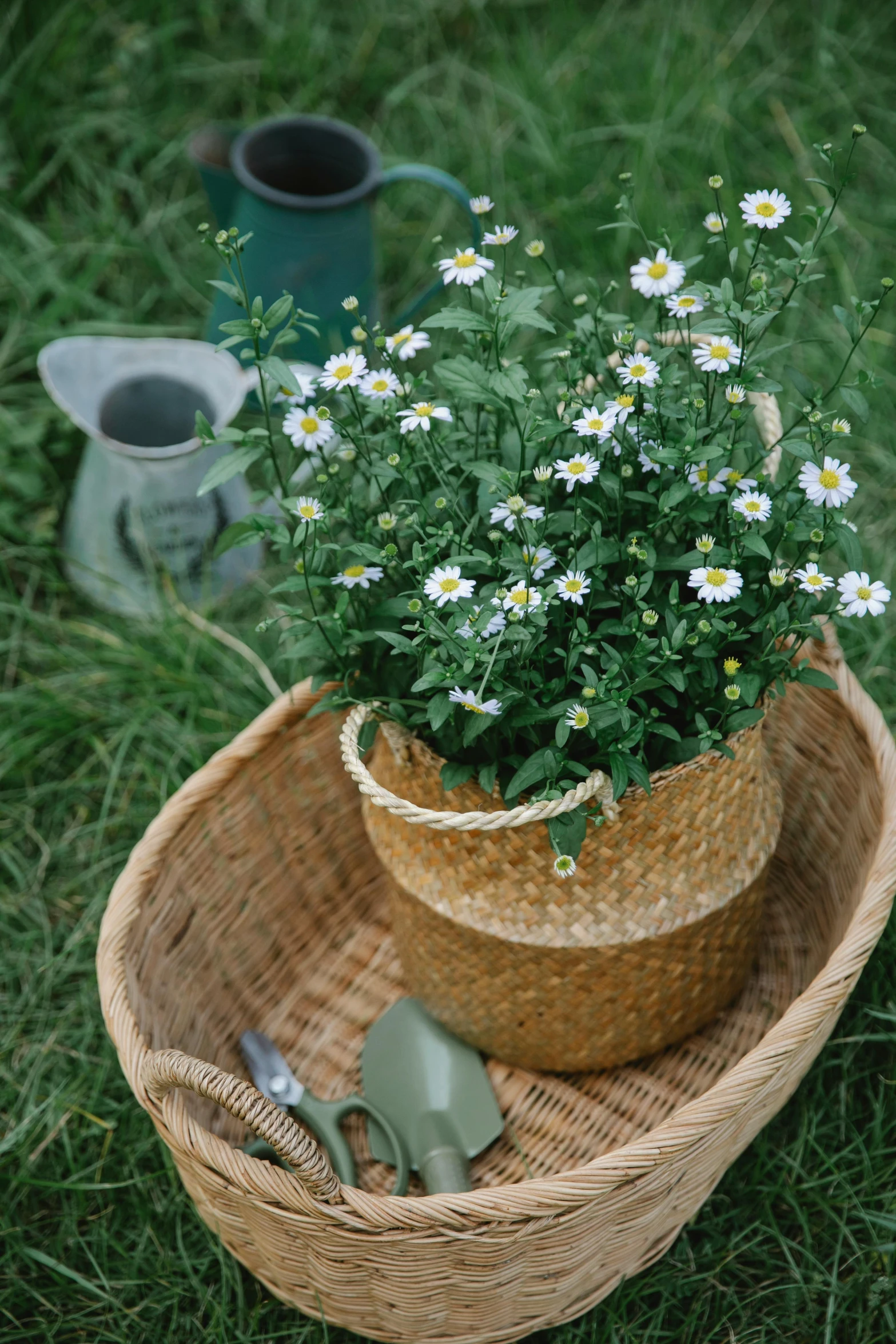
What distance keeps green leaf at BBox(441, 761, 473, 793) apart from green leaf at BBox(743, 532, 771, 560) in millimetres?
260

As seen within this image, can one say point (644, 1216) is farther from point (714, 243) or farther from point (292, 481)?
point (292, 481)

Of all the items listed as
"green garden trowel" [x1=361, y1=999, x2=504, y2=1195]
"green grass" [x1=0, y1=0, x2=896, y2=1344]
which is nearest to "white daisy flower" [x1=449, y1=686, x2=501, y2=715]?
"green garden trowel" [x1=361, y1=999, x2=504, y2=1195]

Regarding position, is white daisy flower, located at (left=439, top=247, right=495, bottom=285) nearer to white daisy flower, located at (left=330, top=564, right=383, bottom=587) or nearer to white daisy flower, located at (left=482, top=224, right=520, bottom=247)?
white daisy flower, located at (left=482, top=224, right=520, bottom=247)

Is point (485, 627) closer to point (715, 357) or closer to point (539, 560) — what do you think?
point (539, 560)

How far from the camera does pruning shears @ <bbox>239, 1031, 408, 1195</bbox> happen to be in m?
1.08

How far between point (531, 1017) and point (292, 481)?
0.75 m

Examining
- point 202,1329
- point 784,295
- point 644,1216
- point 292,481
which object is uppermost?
point 784,295

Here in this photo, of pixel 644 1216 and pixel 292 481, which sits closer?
pixel 644 1216

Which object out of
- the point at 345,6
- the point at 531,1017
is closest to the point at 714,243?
the point at 531,1017

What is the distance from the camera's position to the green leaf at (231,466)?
92cm

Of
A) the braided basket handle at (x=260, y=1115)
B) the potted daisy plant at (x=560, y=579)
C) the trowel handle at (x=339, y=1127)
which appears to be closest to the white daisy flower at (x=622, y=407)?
the potted daisy plant at (x=560, y=579)

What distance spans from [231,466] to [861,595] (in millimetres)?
467

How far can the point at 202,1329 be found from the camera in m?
1.09

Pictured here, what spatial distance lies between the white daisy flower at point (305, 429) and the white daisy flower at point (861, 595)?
1.28 ft
